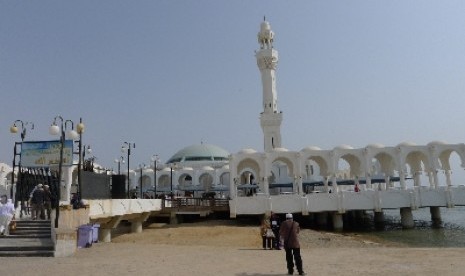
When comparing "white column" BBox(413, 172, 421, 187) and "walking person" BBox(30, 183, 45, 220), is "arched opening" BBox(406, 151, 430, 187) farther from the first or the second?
"walking person" BBox(30, 183, 45, 220)

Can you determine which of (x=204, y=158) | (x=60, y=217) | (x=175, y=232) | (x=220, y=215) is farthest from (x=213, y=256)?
(x=204, y=158)

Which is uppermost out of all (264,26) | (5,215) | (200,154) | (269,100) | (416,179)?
(264,26)

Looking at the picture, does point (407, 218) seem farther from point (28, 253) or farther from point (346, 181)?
point (28, 253)

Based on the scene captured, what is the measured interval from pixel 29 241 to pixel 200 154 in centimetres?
5241

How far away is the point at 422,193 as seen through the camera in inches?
1302

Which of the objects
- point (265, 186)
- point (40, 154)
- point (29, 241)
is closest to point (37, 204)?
point (29, 241)

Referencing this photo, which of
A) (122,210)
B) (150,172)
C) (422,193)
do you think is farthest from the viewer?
(150,172)

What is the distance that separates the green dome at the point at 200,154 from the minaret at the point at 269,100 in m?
19.2

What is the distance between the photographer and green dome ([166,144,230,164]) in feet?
211

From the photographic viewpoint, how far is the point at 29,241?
12.7 metres

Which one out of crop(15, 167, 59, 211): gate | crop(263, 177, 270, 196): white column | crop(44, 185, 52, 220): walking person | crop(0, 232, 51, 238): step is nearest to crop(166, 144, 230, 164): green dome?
crop(263, 177, 270, 196): white column

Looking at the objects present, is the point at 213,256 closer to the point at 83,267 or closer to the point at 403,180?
the point at 83,267

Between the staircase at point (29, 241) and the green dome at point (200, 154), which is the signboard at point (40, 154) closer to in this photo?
the staircase at point (29, 241)

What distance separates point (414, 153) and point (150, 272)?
35.1 m
